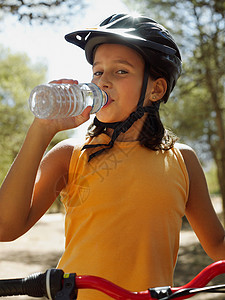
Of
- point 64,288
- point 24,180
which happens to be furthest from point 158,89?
point 64,288

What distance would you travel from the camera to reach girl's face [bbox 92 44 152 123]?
2049 millimetres

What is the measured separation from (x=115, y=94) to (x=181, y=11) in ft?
29.3

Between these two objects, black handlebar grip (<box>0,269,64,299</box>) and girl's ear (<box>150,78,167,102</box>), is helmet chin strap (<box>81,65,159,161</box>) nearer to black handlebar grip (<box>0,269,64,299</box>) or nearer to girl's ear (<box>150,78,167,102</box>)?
girl's ear (<box>150,78,167,102</box>)

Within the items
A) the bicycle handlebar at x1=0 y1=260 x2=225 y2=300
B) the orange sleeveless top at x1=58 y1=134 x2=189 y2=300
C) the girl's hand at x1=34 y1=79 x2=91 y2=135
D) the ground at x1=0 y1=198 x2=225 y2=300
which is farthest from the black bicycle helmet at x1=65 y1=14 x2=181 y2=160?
the ground at x1=0 y1=198 x2=225 y2=300

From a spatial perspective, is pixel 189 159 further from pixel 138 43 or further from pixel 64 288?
pixel 64 288

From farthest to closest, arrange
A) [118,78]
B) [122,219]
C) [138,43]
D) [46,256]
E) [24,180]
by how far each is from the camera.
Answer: [46,256]
[138,43]
[118,78]
[122,219]
[24,180]

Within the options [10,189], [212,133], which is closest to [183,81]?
[212,133]

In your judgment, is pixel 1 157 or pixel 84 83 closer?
pixel 84 83

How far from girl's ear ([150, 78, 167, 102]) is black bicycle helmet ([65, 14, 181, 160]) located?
0.03m

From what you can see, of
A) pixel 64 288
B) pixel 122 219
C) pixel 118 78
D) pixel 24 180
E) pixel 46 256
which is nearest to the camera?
pixel 64 288

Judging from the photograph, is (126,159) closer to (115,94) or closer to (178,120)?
(115,94)

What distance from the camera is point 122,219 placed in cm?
187

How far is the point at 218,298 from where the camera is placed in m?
7.73

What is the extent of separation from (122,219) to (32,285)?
66 cm
